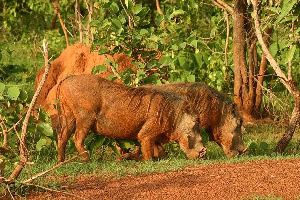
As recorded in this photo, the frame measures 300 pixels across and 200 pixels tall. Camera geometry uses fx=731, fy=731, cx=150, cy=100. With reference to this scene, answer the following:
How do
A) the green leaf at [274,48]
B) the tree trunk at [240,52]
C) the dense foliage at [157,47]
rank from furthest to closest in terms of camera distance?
the green leaf at [274,48] < the tree trunk at [240,52] < the dense foliage at [157,47]

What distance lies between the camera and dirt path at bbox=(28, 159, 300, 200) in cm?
582

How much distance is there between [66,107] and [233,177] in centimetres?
236

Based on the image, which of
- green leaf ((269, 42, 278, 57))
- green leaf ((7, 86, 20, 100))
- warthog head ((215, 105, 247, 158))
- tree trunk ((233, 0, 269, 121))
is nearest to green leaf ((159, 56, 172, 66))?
warthog head ((215, 105, 247, 158))

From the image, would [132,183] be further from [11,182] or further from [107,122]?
[107,122]

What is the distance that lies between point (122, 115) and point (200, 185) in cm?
209

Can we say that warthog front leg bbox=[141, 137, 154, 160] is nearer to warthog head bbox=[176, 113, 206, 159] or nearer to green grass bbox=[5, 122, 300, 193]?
green grass bbox=[5, 122, 300, 193]

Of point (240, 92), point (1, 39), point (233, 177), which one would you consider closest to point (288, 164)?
point (233, 177)

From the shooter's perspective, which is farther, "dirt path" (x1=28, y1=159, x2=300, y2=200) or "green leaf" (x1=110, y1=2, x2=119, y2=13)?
"green leaf" (x1=110, y1=2, x2=119, y2=13)

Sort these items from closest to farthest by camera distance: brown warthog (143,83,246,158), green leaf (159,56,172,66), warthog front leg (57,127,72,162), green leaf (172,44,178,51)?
warthog front leg (57,127,72,162) < brown warthog (143,83,246,158) < green leaf (159,56,172,66) < green leaf (172,44,178,51)

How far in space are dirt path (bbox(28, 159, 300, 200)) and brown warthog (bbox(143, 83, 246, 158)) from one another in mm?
1933

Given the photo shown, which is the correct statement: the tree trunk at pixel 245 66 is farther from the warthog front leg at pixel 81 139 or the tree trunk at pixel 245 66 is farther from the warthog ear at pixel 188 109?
the warthog front leg at pixel 81 139

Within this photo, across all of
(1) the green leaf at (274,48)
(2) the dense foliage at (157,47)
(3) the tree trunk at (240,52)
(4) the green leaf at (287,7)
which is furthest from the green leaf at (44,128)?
(1) the green leaf at (274,48)

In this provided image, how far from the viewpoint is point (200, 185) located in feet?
19.9

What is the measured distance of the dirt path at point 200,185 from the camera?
229 inches
